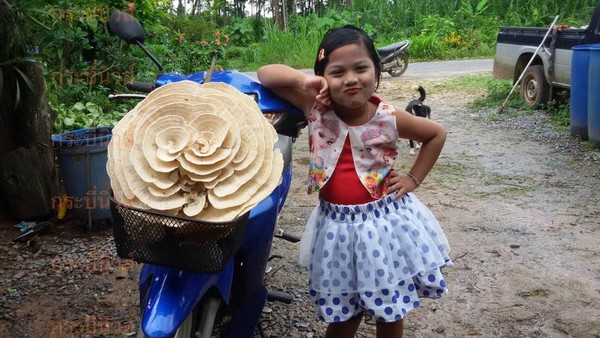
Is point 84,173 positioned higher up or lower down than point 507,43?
lower down

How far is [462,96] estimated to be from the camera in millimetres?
9391

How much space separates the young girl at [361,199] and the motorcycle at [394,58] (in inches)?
389

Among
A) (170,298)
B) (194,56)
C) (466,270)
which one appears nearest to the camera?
(170,298)

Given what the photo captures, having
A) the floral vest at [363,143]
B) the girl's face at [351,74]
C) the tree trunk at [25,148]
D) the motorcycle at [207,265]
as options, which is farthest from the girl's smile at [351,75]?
the tree trunk at [25,148]

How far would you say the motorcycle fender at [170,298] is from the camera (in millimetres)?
1426

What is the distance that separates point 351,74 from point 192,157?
25.8 inches

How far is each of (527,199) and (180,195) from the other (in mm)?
3840

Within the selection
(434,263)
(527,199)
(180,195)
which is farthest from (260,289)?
(527,199)

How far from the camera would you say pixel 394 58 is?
11781 mm

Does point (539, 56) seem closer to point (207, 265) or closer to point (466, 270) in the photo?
point (466, 270)

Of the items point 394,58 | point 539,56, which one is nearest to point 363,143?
point 539,56

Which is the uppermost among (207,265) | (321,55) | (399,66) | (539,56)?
(539,56)

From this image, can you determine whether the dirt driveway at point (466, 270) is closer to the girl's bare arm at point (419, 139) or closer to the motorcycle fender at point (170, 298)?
the girl's bare arm at point (419, 139)

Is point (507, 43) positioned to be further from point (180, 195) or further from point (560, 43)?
point (180, 195)
